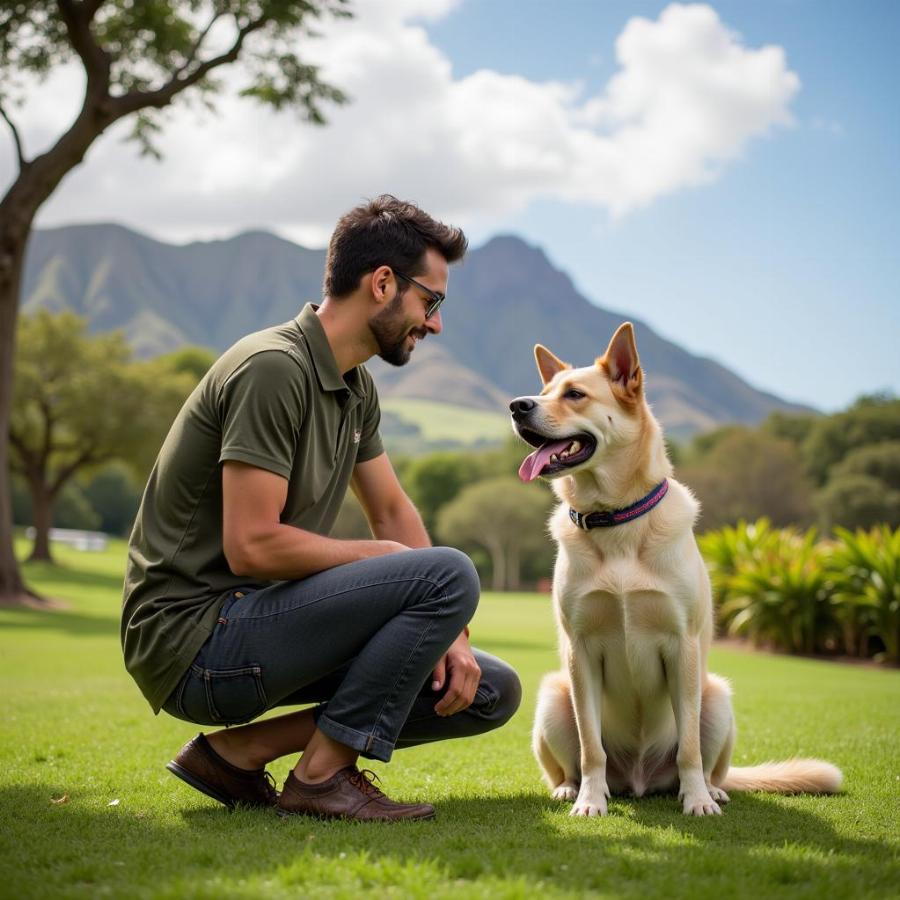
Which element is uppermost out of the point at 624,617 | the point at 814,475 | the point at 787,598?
the point at 814,475

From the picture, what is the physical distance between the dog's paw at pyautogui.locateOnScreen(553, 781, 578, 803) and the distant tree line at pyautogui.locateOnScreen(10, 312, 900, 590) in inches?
742

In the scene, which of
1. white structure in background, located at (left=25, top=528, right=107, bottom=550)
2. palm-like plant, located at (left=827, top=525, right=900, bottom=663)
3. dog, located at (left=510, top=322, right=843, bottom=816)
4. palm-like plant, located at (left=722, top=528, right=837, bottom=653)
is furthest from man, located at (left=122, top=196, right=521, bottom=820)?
white structure in background, located at (left=25, top=528, right=107, bottom=550)

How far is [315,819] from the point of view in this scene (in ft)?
11.2

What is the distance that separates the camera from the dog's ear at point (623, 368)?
4.09m

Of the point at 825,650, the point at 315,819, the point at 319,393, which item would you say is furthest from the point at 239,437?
the point at 825,650

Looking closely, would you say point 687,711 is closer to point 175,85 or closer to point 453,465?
point 175,85

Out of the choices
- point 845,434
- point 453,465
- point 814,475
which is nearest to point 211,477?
point 814,475

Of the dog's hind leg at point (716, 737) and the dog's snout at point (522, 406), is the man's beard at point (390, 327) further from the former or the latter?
the dog's hind leg at point (716, 737)

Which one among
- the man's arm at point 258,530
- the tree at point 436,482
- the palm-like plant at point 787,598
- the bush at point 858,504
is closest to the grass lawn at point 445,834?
the man's arm at point 258,530

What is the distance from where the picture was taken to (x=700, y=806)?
372cm

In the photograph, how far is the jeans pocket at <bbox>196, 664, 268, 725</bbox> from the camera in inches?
135

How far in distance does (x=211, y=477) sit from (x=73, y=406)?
32710 millimetres

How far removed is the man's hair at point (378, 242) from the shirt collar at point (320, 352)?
0.19 metres

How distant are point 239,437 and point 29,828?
4.91ft
